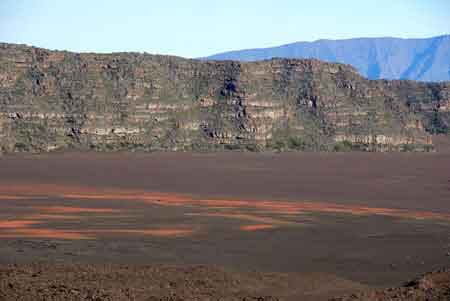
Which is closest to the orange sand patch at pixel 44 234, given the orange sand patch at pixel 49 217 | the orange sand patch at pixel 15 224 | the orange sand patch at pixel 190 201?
the orange sand patch at pixel 15 224

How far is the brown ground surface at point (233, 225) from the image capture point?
19.9m

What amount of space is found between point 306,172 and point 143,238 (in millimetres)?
34146

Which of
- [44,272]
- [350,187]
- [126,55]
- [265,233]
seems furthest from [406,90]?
[44,272]

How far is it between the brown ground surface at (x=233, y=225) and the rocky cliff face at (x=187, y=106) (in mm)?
21496

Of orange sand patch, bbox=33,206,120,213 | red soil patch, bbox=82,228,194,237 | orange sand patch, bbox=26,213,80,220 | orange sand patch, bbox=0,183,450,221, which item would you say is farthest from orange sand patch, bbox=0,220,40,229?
orange sand patch, bbox=0,183,450,221

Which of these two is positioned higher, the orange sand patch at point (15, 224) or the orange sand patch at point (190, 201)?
the orange sand patch at point (15, 224)

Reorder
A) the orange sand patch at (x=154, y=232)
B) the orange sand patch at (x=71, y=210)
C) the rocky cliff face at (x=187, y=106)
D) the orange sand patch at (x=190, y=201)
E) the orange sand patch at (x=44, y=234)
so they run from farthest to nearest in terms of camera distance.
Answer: the rocky cliff face at (x=187, y=106) < the orange sand patch at (x=190, y=201) < the orange sand patch at (x=71, y=210) < the orange sand patch at (x=154, y=232) < the orange sand patch at (x=44, y=234)

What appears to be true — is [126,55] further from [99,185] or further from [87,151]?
[99,185]

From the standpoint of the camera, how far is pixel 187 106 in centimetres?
8706

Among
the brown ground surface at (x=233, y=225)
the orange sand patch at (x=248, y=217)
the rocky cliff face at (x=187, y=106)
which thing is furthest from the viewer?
the rocky cliff face at (x=187, y=106)

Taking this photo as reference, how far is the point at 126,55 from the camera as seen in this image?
9031cm

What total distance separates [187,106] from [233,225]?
58.9 meters

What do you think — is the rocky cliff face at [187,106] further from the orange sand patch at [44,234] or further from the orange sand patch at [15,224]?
the orange sand patch at [44,234]

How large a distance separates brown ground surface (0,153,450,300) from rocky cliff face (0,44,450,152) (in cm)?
2150
